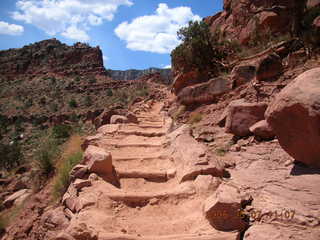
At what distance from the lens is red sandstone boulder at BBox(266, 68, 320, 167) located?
286cm

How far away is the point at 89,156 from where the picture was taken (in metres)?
4.75

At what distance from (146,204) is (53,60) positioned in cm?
4874

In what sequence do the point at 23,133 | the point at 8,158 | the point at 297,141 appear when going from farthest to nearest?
the point at 23,133
the point at 8,158
the point at 297,141

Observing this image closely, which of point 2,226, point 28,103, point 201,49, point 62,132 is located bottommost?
point 2,226

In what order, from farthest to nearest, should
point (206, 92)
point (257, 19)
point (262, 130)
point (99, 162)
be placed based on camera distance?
point (257, 19)
point (206, 92)
point (262, 130)
point (99, 162)

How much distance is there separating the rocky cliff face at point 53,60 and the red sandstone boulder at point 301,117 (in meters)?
42.5

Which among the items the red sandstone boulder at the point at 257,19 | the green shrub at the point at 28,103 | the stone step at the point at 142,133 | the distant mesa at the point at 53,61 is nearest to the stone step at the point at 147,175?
the stone step at the point at 142,133

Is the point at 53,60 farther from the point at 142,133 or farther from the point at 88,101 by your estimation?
the point at 142,133

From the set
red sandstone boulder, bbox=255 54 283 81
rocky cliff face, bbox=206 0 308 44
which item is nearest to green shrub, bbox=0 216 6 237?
red sandstone boulder, bbox=255 54 283 81

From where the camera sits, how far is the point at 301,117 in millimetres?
2988

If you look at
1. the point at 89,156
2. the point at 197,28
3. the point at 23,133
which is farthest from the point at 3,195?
the point at 23,133

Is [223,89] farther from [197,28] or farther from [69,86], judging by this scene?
[69,86]

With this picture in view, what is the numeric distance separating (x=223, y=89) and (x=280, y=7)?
22.9ft
